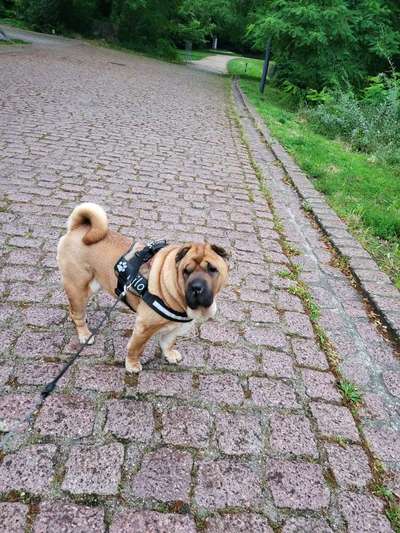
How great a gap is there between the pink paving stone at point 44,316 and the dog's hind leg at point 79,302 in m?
0.24

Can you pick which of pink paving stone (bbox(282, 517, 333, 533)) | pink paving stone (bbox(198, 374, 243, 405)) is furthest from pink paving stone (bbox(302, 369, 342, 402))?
pink paving stone (bbox(282, 517, 333, 533))

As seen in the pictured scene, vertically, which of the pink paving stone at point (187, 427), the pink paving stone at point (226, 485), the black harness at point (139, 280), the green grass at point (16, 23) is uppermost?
the green grass at point (16, 23)

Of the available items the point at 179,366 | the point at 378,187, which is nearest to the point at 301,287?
the point at 179,366

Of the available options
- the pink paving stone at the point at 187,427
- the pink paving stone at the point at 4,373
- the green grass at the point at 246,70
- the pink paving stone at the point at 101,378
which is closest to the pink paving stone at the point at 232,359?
the pink paving stone at the point at 187,427

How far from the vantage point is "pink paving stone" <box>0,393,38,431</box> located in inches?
100

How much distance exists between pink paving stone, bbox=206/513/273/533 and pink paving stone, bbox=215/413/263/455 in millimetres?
400

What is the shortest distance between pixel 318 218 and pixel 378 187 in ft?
7.02

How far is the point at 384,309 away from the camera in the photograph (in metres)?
4.13

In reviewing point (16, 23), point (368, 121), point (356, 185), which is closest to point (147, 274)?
point (356, 185)

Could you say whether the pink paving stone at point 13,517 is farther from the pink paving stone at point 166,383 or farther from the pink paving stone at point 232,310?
the pink paving stone at point 232,310

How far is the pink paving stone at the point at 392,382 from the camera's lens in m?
3.24

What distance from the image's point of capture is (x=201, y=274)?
250 centimetres

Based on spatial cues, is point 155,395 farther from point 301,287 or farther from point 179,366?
point 301,287

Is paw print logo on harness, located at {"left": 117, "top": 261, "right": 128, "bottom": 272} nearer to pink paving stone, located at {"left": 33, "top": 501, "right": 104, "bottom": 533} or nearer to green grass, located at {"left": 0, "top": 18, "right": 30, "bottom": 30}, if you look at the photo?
pink paving stone, located at {"left": 33, "top": 501, "right": 104, "bottom": 533}
